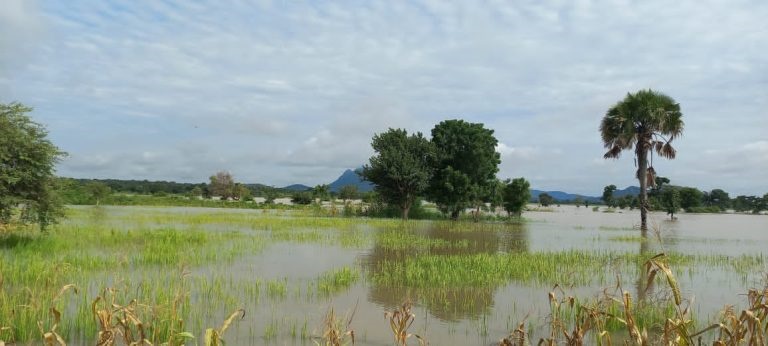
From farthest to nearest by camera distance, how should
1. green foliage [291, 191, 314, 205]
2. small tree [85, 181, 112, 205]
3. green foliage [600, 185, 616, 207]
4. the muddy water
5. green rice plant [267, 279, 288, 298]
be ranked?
green foliage [600, 185, 616, 207]
green foliage [291, 191, 314, 205]
small tree [85, 181, 112, 205]
green rice plant [267, 279, 288, 298]
the muddy water

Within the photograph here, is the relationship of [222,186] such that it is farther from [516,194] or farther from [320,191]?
[516,194]

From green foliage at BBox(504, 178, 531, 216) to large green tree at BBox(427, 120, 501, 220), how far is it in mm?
3003

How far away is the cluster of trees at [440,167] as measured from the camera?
38.6 metres

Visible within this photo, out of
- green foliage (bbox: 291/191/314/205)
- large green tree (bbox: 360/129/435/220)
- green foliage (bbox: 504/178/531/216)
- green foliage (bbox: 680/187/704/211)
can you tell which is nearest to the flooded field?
large green tree (bbox: 360/129/435/220)

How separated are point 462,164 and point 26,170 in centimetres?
3013

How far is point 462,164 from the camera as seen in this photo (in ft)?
131

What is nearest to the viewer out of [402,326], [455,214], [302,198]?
[402,326]

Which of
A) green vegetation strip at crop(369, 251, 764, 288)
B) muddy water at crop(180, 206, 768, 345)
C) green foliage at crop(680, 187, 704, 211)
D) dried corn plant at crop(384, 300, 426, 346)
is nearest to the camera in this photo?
dried corn plant at crop(384, 300, 426, 346)

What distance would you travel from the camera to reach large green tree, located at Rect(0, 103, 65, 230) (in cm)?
1389

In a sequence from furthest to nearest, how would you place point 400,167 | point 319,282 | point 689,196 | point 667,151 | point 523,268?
point 689,196 → point 400,167 → point 667,151 → point 523,268 → point 319,282

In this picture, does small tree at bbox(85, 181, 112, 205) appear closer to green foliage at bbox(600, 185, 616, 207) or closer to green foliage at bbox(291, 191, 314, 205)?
green foliage at bbox(291, 191, 314, 205)

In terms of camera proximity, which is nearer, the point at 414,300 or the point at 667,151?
the point at 414,300

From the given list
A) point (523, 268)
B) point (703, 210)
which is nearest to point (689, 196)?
point (703, 210)

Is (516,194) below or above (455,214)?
above
